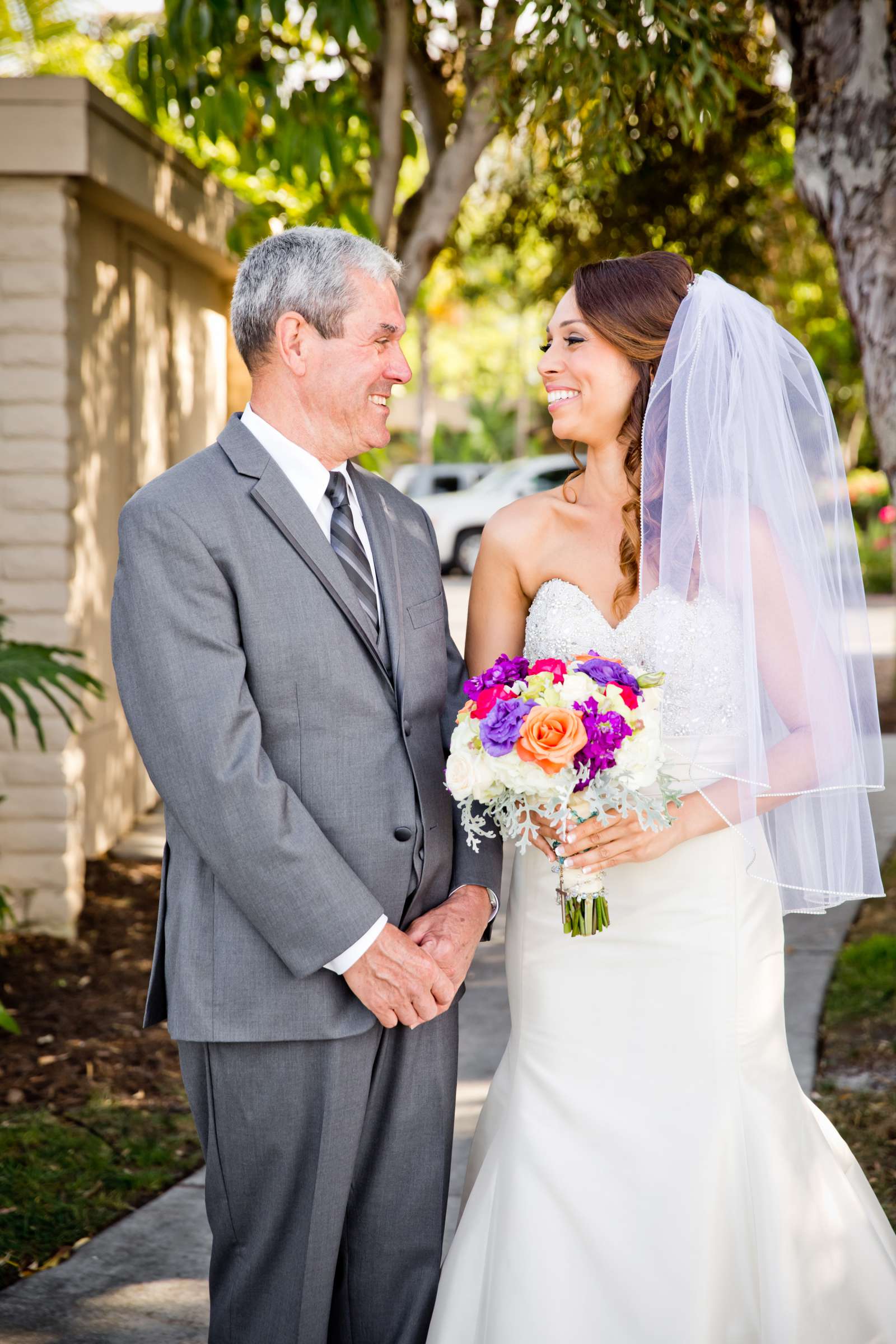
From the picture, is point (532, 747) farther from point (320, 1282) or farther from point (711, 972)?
point (320, 1282)

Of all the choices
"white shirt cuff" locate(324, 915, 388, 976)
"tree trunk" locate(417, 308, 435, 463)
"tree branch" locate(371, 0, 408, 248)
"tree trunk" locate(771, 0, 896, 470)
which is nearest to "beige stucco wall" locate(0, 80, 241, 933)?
"tree branch" locate(371, 0, 408, 248)

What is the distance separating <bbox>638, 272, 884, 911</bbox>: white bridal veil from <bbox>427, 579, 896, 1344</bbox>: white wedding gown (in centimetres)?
8

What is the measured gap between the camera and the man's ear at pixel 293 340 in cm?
250

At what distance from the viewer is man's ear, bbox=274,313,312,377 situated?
2.50 m

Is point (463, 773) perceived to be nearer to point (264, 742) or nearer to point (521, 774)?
point (521, 774)

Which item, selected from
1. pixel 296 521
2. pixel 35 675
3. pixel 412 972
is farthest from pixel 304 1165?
pixel 35 675

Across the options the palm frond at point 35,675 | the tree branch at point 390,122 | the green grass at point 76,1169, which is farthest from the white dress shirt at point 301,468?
the tree branch at point 390,122

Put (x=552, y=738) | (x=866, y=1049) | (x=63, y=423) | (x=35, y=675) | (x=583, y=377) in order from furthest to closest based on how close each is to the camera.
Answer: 1. (x=63, y=423)
2. (x=866, y=1049)
3. (x=35, y=675)
4. (x=583, y=377)
5. (x=552, y=738)

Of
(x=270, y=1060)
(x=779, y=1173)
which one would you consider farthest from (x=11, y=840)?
(x=779, y=1173)

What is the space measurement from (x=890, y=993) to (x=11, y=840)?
375cm

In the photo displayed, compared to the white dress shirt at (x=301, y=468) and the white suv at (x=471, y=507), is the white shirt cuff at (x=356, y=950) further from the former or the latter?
the white suv at (x=471, y=507)

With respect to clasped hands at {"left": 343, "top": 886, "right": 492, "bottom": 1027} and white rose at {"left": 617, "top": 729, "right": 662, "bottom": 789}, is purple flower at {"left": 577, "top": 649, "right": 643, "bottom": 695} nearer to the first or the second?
white rose at {"left": 617, "top": 729, "right": 662, "bottom": 789}

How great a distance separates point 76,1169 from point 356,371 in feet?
8.73

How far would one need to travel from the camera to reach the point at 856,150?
4375mm
